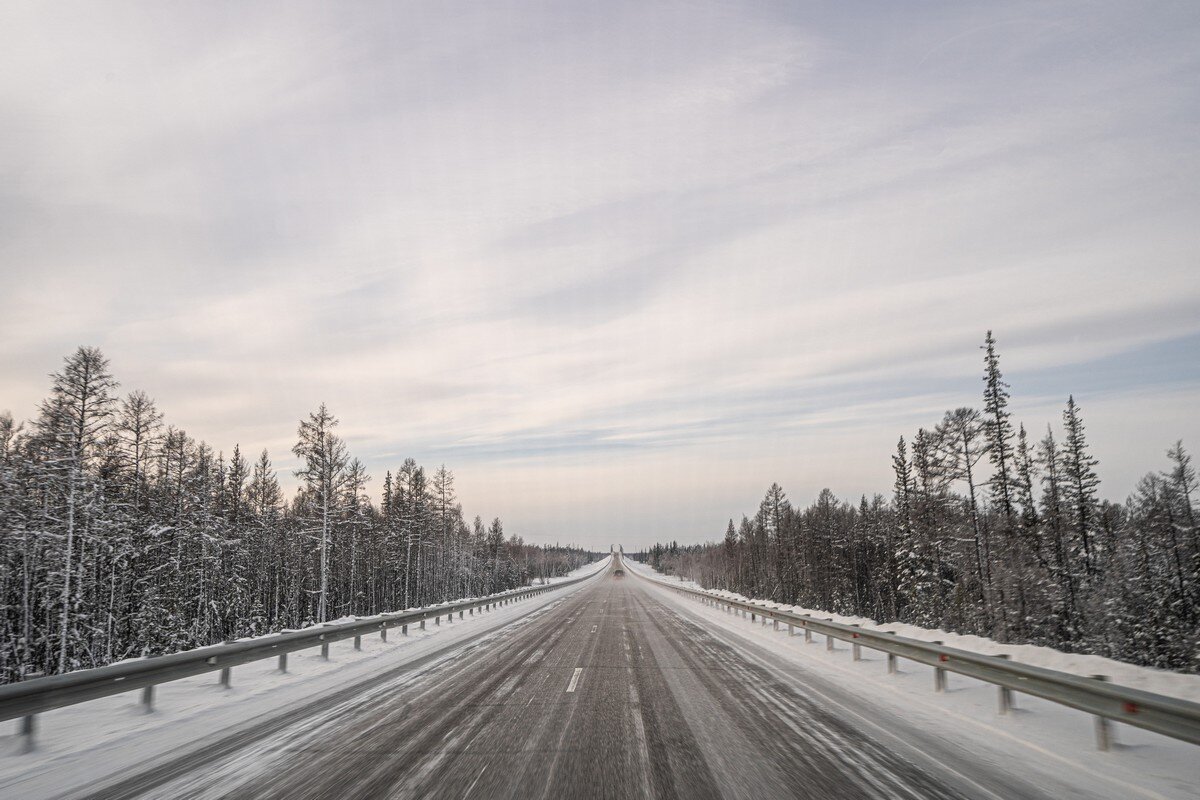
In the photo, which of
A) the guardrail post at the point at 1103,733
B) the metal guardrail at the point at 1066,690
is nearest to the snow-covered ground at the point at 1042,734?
the guardrail post at the point at 1103,733

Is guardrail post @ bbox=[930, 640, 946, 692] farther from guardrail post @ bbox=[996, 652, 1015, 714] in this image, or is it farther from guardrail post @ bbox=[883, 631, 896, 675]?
guardrail post @ bbox=[883, 631, 896, 675]

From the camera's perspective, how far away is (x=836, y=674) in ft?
35.7

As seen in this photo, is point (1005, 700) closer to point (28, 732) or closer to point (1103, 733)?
point (1103, 733)

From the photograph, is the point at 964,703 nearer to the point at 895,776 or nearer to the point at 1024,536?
the point at 895,776

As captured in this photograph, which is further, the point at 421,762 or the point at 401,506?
the point at 401,506

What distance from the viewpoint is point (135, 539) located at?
31.9 metres

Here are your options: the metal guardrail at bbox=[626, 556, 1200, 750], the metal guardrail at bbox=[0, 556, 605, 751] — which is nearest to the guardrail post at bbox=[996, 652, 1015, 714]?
the metal guardrail at bbox=[626, 556, 1200, 750]

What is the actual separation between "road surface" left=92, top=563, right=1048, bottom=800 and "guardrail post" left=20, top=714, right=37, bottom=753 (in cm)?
183

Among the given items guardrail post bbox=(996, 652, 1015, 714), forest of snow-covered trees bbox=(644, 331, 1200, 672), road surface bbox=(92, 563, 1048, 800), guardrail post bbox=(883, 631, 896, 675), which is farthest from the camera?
forest of snow-covered trees bbox=(644, 331, 1200, 672)

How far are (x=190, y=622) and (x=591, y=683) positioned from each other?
35515 mm

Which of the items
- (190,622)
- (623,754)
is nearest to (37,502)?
(190,622)

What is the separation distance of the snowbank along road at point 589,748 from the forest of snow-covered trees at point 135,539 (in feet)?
69.0

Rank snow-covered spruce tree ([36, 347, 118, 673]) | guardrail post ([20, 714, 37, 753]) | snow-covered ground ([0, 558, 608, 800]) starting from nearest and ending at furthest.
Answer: snow-covered ground ([0, 558, 608, 800]) < guardrail post ([20, 714, 37, 753]) < snow-covered spruce tree ([36, 347, 118, 673])

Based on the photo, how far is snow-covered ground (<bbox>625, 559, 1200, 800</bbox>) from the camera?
505 cm
